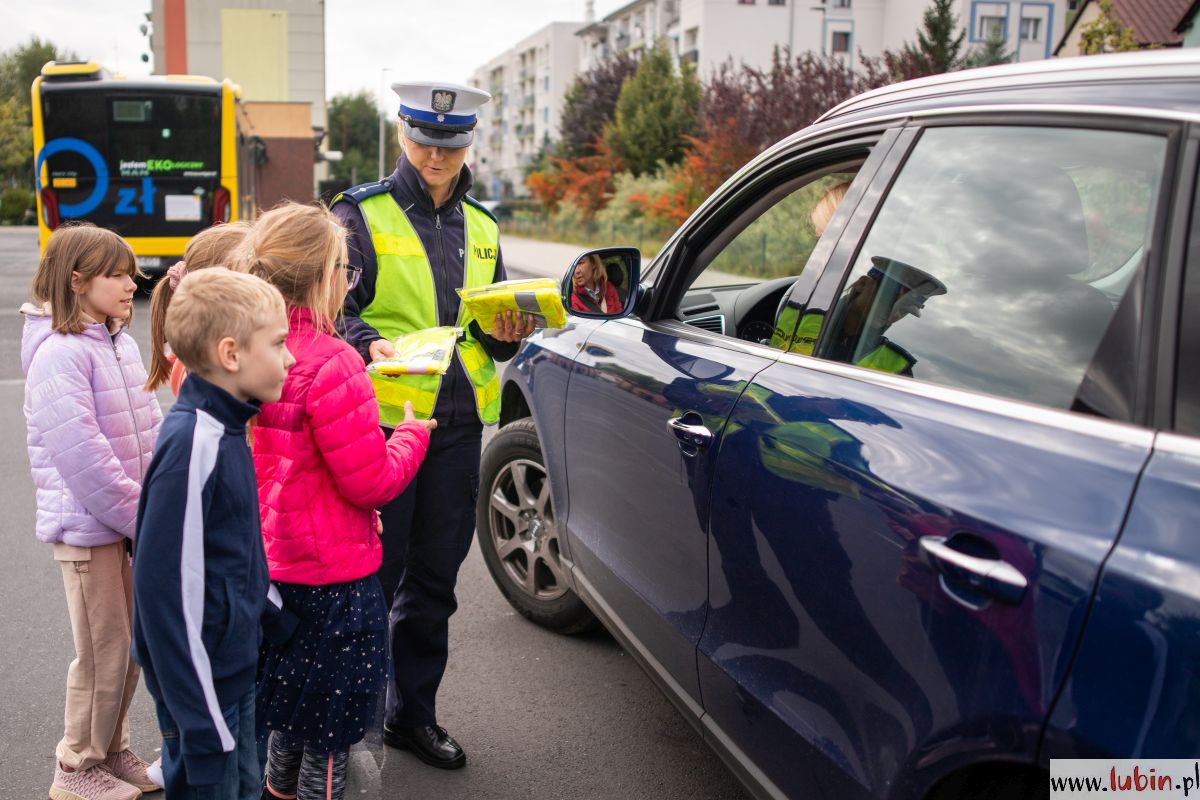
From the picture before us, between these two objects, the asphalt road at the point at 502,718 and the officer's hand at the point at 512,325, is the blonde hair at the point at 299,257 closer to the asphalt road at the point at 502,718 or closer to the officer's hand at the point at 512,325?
the officer's hand at the point at 512,325

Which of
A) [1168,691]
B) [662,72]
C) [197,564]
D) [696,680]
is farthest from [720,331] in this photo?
[662,72]

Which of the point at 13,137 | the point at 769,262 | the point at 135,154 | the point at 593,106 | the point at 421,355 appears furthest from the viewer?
the point at 13,137

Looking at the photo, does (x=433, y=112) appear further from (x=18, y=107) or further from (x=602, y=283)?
(x=18, y=107)

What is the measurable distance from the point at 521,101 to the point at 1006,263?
94964 mm

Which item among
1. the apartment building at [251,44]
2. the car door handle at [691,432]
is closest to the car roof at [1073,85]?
the car door handle at [691,432]

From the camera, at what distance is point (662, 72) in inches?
1656

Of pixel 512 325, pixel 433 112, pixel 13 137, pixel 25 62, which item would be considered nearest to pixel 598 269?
pixel 512 325

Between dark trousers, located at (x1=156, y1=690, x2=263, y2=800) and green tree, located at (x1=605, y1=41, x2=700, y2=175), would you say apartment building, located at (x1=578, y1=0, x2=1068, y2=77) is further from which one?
dark trousers, located at (x1=156, y1=690, x2=263, y2=800)

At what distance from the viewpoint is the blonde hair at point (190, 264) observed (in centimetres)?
276

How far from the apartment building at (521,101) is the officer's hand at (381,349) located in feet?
244

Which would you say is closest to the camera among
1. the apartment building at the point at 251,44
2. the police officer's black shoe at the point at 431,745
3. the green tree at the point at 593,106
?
the police officer's black shoe at the point at 431,745

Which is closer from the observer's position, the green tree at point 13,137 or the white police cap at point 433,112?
the white police cap at point 433,112

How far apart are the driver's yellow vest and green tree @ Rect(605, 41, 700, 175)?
121ft

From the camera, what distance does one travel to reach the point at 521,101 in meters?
93.2
